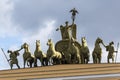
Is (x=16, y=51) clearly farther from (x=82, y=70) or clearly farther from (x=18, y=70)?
(x=82, y=70)

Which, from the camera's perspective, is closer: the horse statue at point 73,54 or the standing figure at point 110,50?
the standing figure at point 110,50

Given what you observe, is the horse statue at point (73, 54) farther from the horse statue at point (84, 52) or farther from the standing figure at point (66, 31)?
the standing figure at point (66, 31)

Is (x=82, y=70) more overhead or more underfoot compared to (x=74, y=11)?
more underfoot

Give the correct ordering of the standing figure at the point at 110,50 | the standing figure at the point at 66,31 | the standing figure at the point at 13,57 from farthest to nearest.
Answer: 1. the standing figure at the point at 66,31
2. the standing figure at the point at 13,57
3. the standing figure at the point at 110,50

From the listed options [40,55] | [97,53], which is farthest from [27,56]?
[97,53]

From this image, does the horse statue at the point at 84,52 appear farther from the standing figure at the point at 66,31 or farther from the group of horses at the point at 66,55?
the standing figure at the point at 66,31

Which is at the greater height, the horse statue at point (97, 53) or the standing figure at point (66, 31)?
the standing figure at point (66, 31)

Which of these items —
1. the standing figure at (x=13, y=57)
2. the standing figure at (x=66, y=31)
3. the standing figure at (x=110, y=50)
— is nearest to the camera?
the standing figure at (x=110, y=50)

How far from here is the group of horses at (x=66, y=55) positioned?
117 feet

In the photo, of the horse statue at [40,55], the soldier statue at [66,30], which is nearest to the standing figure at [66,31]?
the soldier statue at [66,30]

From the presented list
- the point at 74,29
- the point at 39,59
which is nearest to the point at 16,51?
the point at 39,59

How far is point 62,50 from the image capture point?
37.4 metres

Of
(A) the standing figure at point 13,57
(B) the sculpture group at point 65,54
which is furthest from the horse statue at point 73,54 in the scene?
(A) the standing figure at point 13,57

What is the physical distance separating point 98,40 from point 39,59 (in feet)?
11.5
